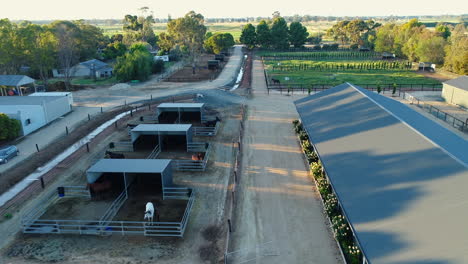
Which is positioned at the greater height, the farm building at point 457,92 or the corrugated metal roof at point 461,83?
the corrugated metal roof at point 461,83

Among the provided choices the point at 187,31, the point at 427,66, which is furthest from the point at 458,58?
the point at 187,31

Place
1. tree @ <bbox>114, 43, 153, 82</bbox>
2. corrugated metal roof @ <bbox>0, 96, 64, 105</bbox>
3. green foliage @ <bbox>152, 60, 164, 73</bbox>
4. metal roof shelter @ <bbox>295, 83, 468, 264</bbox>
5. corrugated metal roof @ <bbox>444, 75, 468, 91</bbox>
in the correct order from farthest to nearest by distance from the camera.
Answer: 1. green foliage @ <bbox>152, 60, 164, 73</bbox>
2. tree @ <bbox>114, 43, 153, 82</bbox>
3. corrugated metal roof @ <bbox>444, 75, 468, 91</bbox>
4. corrugated metal roof @ <bbox>0, 96, 64, 105</bbox>
5. metal roof shelter @ <bbox>295, 83, 468, 264</bbox>

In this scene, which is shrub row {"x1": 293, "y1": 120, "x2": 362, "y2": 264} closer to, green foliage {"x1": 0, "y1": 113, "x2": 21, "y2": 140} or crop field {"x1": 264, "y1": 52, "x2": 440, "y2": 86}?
green foliage {"x1": 0, "y1": 113, "x2": 21, "y2": 140}

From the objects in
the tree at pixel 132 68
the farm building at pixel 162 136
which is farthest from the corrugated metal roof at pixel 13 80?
the farm building at pixel 162 136

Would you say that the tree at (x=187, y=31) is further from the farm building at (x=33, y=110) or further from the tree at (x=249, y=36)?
the farm building at (x=33, y=110)

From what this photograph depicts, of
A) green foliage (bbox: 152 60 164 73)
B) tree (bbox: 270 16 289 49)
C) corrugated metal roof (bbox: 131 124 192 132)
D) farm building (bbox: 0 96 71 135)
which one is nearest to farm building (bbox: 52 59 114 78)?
green foliage (bbox: 152 60 164 73)

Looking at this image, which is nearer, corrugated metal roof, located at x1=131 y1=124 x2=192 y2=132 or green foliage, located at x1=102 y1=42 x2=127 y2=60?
corrugated metal roof, located at x1=131 y1=124 x2=192 y2=132
